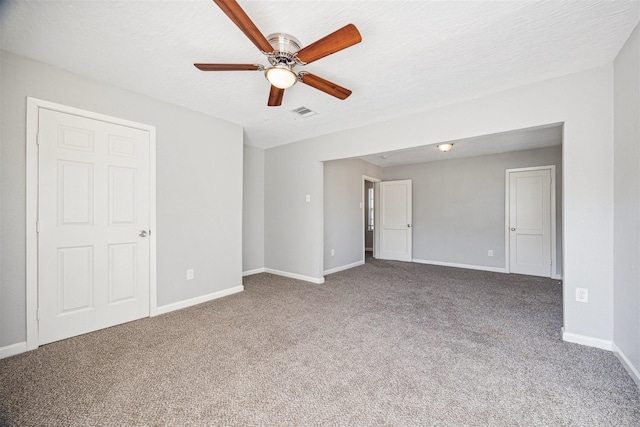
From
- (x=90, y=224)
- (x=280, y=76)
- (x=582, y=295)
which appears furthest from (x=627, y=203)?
(x=90, y=224)

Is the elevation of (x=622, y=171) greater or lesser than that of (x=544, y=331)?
greater

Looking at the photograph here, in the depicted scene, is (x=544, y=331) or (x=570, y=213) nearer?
(x=570, y=213)

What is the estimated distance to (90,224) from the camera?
2.58 meters

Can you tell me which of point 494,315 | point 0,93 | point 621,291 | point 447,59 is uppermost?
point 447,59

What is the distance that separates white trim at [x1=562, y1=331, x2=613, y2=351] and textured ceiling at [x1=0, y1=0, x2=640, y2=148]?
2.34 meters

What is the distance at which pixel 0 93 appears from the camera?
2.11m

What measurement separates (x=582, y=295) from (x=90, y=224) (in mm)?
4562

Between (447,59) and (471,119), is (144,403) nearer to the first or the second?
(447,59)

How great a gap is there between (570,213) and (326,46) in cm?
253

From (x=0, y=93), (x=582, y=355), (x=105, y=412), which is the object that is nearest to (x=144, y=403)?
(x=105, y=412)

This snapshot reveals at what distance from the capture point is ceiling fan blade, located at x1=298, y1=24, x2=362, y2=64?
155 centimetres

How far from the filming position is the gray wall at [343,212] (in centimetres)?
519

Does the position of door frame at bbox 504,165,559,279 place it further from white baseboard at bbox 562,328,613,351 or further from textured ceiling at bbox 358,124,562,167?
white baseboard at bbox 562,328,613,351

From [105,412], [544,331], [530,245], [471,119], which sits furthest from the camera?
[530,245]
